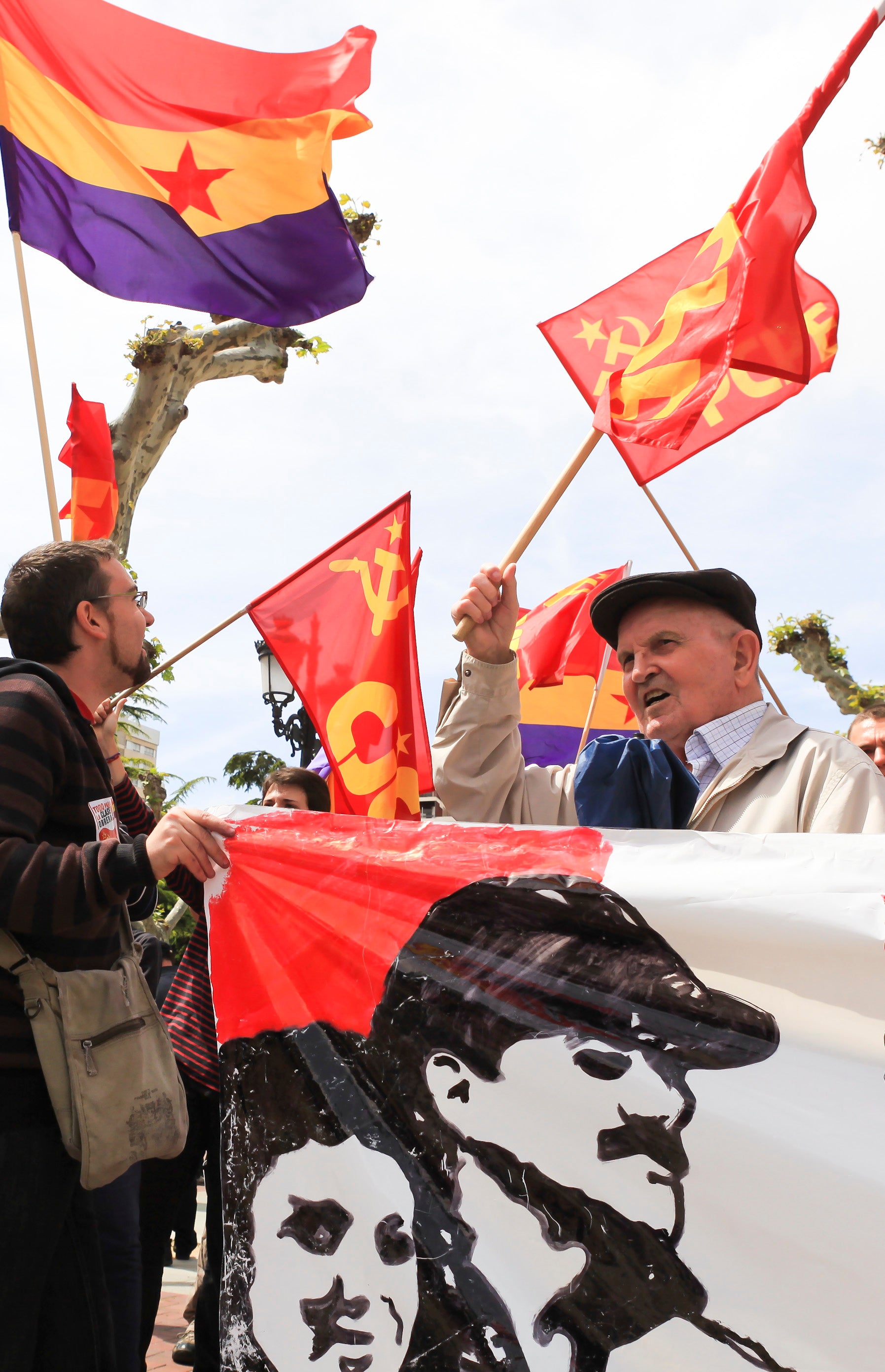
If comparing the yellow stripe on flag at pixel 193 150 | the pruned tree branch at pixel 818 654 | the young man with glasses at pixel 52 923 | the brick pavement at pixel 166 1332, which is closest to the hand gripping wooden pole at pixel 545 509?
the young man with glasses at pixel 52 923

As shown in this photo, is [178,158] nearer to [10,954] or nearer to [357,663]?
[357,663]

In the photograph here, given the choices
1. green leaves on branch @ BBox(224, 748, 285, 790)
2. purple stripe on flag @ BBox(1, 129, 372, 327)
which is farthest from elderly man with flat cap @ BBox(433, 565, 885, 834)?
green leaves on branch @ BBox(224, 748, 285, 790)

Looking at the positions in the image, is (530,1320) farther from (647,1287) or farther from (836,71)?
(836,71)

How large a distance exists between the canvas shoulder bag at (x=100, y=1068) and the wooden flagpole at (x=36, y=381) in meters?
1.64

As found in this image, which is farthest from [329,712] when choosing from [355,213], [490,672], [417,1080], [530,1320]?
[355,213]

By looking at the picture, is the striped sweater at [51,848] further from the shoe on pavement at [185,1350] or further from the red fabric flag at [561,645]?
the red fabric flag at [561,645]

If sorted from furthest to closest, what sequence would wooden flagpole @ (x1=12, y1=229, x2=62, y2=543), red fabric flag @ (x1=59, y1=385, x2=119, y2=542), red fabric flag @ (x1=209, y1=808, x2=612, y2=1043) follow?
1. red fabric flag @ (x1=59, y1=385, x2=119, y2=542)
2. wooden flagpole @ (x1=12, y1=229, x2=62, y2=543)
3. red fabric flag @ (x1=209, y1=808, x2=612, y2=1043)

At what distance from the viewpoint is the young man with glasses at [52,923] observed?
5.19ft

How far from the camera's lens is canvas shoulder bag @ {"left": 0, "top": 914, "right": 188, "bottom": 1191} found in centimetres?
161

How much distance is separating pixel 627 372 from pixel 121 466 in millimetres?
6152

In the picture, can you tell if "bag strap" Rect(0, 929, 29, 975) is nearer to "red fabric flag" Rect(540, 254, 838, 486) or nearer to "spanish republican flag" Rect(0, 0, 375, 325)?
"spanish republican flag" Rect(0, 0, 375, 325)

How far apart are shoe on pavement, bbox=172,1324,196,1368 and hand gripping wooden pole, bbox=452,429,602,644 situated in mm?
2269

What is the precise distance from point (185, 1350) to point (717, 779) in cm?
252

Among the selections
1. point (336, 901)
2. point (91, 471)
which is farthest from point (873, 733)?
point (91, 471)
